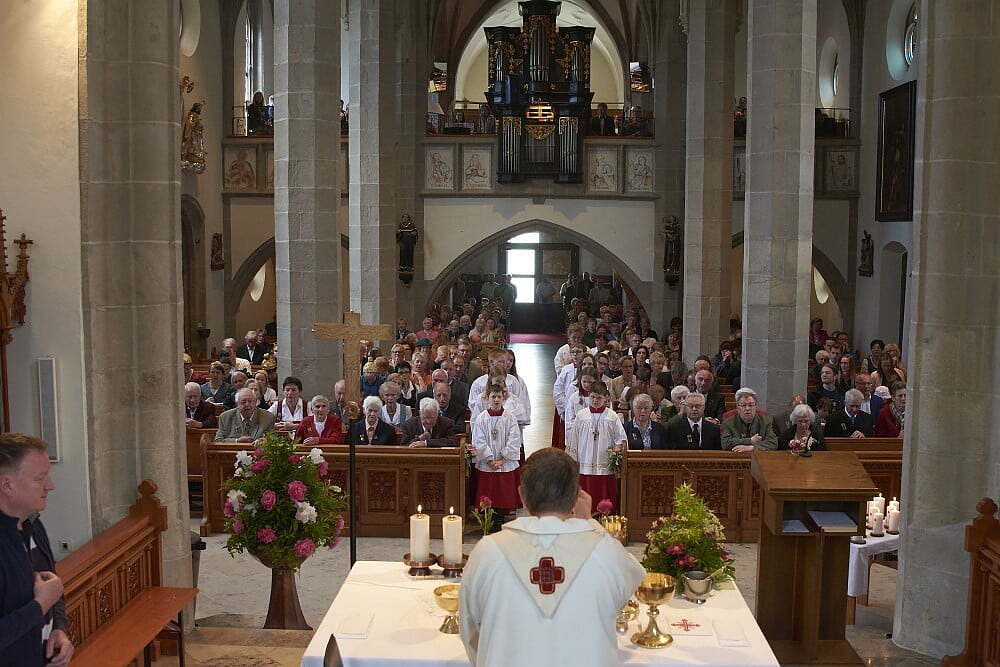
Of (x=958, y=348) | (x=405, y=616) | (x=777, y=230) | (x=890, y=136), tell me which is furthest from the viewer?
(x=890, y=136)

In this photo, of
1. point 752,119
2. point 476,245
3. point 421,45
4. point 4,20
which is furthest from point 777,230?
point 421,45

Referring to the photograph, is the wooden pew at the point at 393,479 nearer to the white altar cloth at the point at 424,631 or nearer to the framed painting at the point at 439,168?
the white altar cloth at the point at 424,631

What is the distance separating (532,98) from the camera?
24.2 metres

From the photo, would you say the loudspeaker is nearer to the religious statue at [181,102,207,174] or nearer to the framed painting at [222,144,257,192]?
the religious statue at [181,102,207,174]

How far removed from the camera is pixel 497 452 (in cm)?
1066

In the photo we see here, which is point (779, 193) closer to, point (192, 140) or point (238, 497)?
point (238, 497)

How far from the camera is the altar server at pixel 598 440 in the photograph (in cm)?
1055

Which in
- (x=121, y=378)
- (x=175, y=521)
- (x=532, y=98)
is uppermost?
(x=532, y=98)

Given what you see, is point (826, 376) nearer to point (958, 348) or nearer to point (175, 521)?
point (958, 348)

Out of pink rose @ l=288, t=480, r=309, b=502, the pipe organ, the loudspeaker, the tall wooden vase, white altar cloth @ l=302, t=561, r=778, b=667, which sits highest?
the pipe organ

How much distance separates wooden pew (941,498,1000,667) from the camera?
22.5 feet

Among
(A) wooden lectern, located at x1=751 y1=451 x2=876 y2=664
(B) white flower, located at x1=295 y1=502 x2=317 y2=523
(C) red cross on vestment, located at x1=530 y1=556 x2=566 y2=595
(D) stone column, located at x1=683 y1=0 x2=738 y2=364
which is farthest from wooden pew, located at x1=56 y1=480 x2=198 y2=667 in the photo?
(D) stone column, located at x1=683 y1=0 x2=738 y2=364

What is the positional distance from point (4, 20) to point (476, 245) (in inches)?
673

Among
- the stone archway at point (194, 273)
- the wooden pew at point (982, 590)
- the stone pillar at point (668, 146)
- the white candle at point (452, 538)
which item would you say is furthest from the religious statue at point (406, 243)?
the white candle at point (452, 538)
